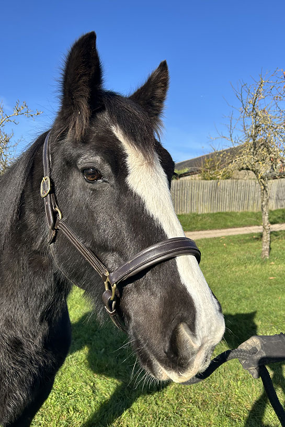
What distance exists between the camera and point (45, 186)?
169 cm

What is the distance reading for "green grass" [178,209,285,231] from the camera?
17047 mm

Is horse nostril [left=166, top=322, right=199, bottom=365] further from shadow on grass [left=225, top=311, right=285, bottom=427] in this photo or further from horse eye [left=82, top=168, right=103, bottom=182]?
shadow on grass [left=225, top=311, right=285, bottom=427]

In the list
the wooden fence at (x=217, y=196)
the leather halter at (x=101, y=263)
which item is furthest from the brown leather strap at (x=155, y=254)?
the wooden fence at (x=217, y=196)

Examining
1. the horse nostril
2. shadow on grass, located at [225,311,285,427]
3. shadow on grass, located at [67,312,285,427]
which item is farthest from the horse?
shadow on grass, located at [225,311,285,427]

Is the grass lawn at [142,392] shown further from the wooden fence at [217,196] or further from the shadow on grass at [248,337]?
the wooden fence at [217,196]

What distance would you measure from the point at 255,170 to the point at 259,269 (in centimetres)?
351

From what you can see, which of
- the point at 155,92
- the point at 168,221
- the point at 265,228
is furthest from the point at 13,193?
the point at 265,228

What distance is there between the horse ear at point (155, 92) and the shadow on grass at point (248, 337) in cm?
198

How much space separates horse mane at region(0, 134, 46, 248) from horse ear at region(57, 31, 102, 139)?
343mm

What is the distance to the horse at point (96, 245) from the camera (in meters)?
1.36

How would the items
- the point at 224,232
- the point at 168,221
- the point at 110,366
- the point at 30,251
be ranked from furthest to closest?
the point at 224,232 → the point at 110,366 → the point at 30,251 → the point at 168,221

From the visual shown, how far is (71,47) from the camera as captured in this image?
1612 millimetres

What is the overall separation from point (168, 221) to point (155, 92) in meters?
1.28

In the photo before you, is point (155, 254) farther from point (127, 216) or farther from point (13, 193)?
point (13, 193)
